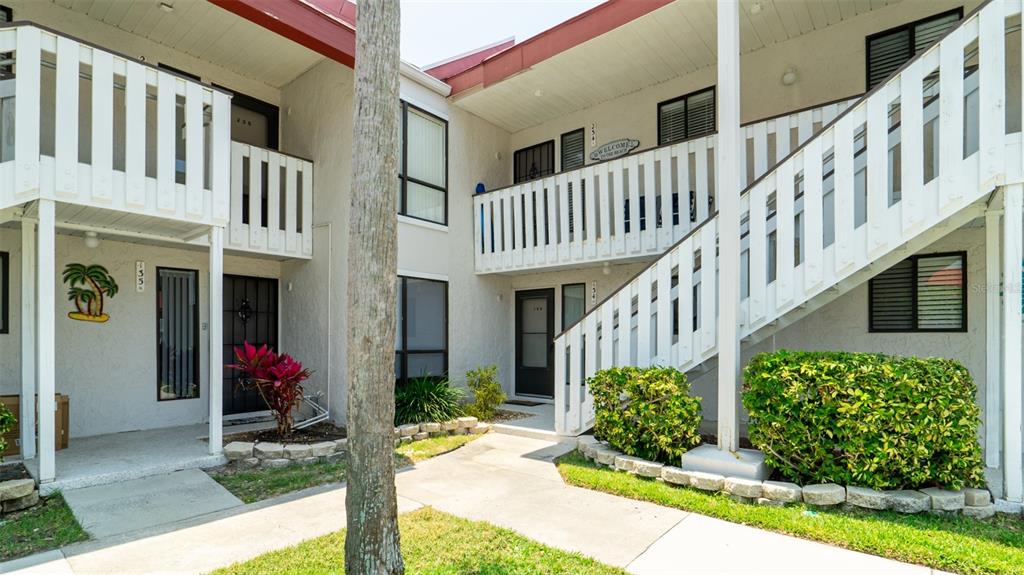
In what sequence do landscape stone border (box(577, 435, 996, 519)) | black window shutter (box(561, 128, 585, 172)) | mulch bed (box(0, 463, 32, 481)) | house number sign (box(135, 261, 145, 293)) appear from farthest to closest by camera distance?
black window shutter (box(561, 128, 585, 172)), house number sign (box(135, 261, 145, 293)), mulch bed (box(0, 463, 32, 481)), landscape stone border (box(577, 435, 996, 519))

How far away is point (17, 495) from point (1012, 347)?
323 inches

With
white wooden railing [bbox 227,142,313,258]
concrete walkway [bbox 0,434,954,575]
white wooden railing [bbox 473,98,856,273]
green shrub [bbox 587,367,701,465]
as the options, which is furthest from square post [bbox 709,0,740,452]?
white wooden railing [bbox 227,142,313,258]

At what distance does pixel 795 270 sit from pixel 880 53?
3.78 metres

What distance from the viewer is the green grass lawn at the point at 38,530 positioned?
377 centimetres

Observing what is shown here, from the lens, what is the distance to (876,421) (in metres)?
4.23

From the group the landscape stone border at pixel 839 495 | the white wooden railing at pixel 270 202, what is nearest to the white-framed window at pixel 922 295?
the landscape stone border at pixel 839 495

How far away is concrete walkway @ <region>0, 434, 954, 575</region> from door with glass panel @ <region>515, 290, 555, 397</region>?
4.34m

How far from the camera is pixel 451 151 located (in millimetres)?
9203

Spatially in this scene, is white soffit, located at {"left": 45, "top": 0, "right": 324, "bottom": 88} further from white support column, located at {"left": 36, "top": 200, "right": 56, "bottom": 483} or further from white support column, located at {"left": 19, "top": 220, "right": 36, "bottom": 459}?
white support column, located at {"left": 36, "top": 200, "right": 56, "bottom": 483}

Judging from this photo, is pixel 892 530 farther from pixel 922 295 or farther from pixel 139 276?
pixel 139 276

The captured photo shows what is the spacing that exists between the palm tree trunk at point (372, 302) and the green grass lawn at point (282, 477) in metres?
1.95

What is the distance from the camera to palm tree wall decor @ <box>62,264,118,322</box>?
6547mm

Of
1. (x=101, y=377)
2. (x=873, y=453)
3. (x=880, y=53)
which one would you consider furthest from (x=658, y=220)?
(x=101, y=377)

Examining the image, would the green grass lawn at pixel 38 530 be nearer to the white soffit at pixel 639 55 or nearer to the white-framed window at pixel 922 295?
the white soffit at pixel 639 55
